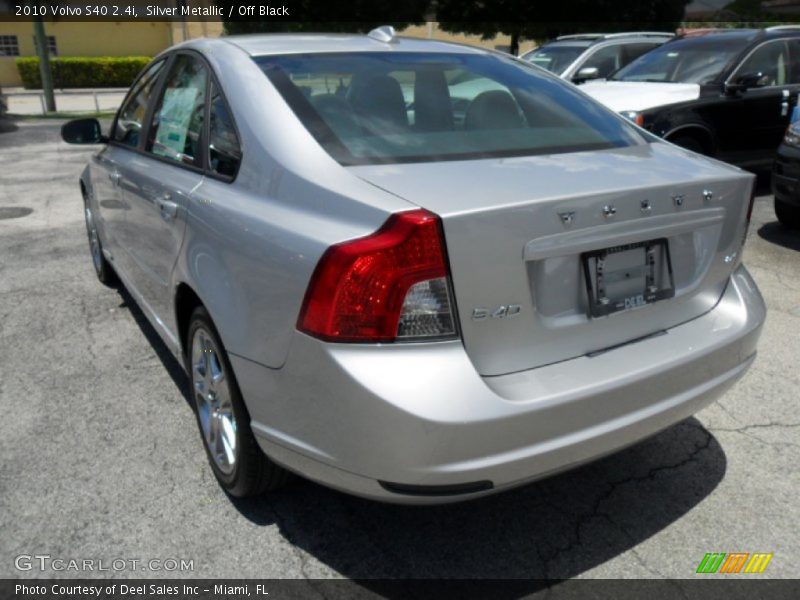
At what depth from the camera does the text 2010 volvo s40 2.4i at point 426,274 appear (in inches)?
77.5

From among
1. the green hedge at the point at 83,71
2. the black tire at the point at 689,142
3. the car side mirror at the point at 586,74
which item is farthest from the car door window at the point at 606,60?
the green hedge at the point at 83,71

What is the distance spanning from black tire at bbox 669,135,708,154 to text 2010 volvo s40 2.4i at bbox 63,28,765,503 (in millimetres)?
4862

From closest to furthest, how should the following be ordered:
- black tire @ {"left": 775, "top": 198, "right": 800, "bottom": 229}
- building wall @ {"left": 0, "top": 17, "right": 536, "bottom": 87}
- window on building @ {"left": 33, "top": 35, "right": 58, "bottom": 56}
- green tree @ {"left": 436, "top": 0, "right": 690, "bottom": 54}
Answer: black tire @ {"left": 775, "top": 198, "right": 800, "bottom": 229}
green tree @ {"left": 436, "top": 0, "right": 690, "bottom": 54}
building wall @ {"left": 0, "top": 17, "right": 536, "bottom": 87}
window on building @ {"left": 33, "top": 35, "right": 58, "bottom": 56}

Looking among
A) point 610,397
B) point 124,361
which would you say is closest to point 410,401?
point 610,397

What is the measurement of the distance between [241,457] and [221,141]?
1143mm

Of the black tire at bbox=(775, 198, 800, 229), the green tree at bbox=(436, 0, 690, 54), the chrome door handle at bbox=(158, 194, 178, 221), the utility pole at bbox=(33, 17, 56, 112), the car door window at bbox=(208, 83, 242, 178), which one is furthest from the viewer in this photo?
the green tree at bbox=(436, 0, 690, 54)

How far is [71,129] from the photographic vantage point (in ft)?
14.3

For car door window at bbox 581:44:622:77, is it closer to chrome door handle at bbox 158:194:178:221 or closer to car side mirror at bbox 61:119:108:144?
car side mirror at bbox 61:119:108:144

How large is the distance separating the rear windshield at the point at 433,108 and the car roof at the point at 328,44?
7cm

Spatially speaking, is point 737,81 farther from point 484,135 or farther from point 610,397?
point 610,397

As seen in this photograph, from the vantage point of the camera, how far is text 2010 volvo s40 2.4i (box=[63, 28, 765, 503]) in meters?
1.97

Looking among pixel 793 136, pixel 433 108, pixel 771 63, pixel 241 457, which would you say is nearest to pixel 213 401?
pixel 241 457

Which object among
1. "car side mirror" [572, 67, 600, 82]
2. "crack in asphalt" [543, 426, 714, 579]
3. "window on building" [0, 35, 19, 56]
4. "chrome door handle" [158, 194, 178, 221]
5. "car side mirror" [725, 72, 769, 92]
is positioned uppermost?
"chrome door handle" [158, 194, 178, 221]

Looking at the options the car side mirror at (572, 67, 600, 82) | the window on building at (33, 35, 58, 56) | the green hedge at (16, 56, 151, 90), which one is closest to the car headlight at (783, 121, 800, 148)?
the car side mirror at (572, 67, 600, 82)
